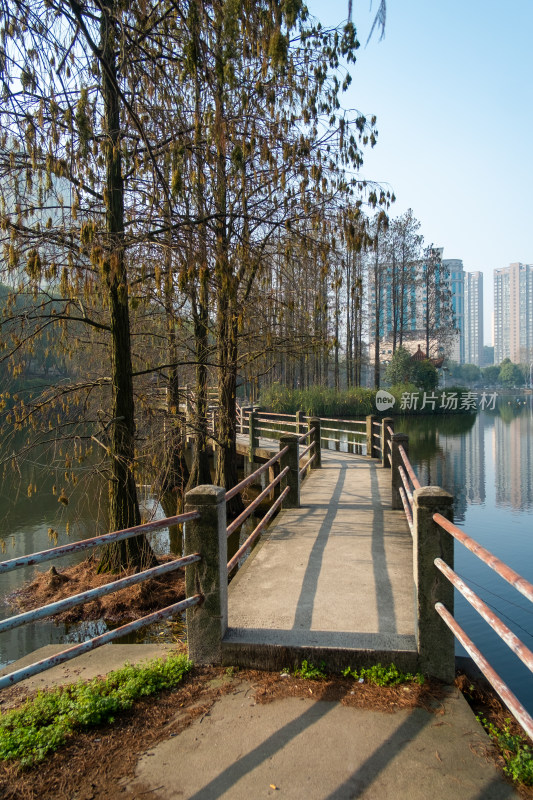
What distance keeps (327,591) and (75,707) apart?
7.91 ft

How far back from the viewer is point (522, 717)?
2.46m

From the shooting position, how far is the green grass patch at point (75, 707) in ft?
9.99

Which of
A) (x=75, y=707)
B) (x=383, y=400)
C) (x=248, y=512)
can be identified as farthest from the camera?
(x=383, y=400)

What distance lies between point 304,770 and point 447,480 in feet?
54.4

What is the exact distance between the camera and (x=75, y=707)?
339 centimetres

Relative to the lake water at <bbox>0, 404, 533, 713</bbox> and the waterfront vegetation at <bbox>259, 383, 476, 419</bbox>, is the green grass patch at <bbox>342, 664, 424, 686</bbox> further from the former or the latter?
the waterfront vegetation at <bbox>259, 383, 476, 419</bbox>

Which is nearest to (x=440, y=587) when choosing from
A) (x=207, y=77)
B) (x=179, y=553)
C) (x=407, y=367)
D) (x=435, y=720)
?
(x=435, y=720)

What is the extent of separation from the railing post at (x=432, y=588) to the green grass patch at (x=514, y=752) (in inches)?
17.0

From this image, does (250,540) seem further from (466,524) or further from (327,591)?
(466,524)

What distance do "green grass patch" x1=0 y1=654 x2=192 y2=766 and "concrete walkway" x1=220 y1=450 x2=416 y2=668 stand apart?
51 cm

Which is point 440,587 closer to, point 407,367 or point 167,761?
point 167,761

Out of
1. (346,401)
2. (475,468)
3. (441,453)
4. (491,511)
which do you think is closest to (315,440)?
(491,511)

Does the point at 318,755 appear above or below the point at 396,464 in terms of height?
below

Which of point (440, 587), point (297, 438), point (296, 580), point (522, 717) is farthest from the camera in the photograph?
point (297, 438)
